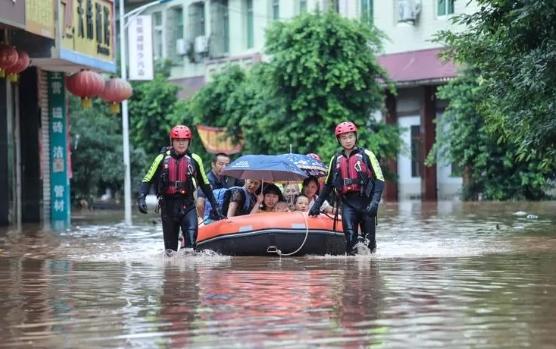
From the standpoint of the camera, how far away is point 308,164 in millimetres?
17281

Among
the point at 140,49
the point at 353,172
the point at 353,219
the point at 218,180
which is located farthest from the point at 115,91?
the point at 353,172

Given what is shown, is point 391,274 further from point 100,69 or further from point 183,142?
point 100,69

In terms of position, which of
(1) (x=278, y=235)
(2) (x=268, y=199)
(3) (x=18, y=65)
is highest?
(3) (x=18, y=65)

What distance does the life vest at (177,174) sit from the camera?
1569cm

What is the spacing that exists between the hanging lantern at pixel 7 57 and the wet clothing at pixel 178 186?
754 centimetres

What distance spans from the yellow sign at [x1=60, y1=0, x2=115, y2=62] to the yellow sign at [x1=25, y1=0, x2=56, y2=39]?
1014 millimetres

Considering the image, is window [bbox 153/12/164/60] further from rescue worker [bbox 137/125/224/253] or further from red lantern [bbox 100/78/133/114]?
rescue worker [bbox 137/125/224/253]

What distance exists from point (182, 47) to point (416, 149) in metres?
15.4

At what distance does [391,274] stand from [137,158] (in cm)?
2878

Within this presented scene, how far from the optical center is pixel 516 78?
63.1ft

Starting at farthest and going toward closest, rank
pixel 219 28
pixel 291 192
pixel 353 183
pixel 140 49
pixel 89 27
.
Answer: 1. pixel 219 28
2. pixel 140 49
3. pixel 89 27
4. pixel 291 192
5. pixel 353 183

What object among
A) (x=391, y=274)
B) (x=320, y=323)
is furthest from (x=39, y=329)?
(x=391, y=274)

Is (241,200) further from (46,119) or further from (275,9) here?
(275,9)

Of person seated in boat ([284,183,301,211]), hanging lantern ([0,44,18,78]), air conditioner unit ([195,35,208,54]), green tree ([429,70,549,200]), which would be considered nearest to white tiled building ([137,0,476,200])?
air conditioner unit ([195,35,208,54])
